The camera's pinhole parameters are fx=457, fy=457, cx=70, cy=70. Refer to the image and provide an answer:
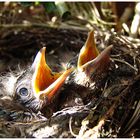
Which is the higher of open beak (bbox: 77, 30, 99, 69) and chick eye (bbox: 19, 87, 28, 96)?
open beak (bbox: 77, 30, 99, 69)

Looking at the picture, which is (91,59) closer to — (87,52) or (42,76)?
(87,52)

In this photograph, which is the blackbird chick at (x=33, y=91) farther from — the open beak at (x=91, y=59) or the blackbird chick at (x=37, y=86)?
the open beak at (x=91, y=59)

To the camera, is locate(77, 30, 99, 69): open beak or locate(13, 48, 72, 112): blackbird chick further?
locate(77, 30, 99, 69): open beak

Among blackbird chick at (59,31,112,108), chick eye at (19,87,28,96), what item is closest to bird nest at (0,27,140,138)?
blackbird chick at (59,31,112,108)

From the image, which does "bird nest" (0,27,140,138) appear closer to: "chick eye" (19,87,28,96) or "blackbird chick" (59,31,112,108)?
"blackbird chick" (59,31,112,108)

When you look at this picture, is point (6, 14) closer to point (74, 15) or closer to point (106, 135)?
point (74, 15)

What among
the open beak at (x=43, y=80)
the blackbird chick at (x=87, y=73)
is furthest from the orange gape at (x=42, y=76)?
the blackbird chick at (x=87, y=73)
